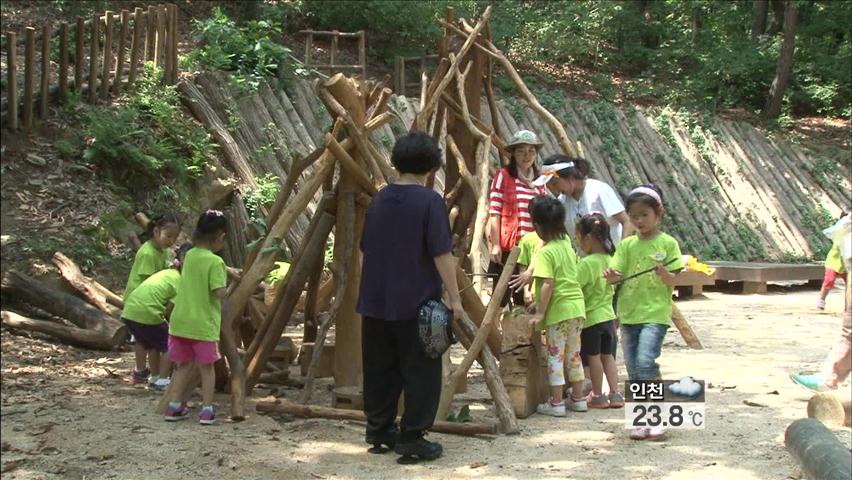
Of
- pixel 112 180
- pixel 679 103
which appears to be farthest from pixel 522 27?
pixel 112 180

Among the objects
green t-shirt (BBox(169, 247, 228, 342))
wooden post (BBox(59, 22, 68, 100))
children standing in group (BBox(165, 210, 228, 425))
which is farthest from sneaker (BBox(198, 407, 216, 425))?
wooden post (BBox(59, 22, 68, 100))

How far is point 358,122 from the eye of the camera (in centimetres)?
662

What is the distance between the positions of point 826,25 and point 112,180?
19.4m

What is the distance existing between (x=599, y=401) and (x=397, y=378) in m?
1.72

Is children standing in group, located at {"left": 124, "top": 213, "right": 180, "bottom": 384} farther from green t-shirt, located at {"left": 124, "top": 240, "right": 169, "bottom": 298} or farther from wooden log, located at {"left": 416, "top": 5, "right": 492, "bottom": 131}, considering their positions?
wooden log, located at {"left": 416, "top": 5, "right": 492, "bottom": 131}

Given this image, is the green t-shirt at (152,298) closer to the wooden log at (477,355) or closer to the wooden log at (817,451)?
the wooden log at (477,355)

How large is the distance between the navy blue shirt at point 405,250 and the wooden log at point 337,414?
33.5 inches

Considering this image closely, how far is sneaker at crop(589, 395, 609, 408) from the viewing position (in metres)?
6.44

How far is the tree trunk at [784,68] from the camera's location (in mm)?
21047

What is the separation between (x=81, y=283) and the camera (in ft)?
27.3

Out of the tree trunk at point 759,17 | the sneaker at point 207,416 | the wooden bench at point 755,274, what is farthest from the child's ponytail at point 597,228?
the tree trunk at point 759,17

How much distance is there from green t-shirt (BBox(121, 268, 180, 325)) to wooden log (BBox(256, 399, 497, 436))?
0.99 m

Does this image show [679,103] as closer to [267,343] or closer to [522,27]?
[522,27]

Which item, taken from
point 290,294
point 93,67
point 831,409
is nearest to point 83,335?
point 290,294
